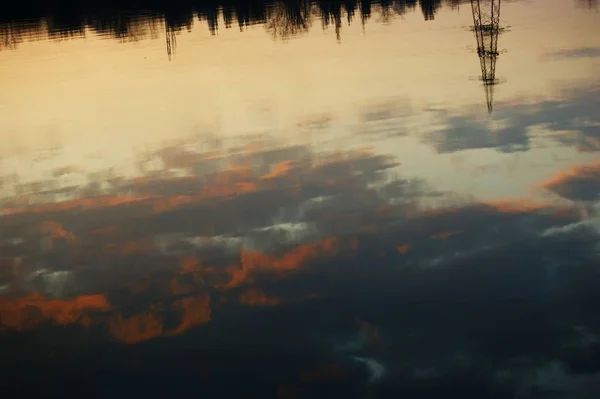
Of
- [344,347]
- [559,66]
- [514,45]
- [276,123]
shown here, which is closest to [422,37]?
[514,45]

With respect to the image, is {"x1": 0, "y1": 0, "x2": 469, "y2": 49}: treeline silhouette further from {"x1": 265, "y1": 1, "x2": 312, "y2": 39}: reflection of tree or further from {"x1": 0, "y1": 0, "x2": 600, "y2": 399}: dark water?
{"x1": 0, "y1": 0, "x2": 600, "y2": 399}: dark water

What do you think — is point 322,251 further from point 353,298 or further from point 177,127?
point 177,127

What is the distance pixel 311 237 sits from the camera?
27516 mm

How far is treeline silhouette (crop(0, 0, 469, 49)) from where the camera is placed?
391 ft

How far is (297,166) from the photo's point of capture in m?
36.6

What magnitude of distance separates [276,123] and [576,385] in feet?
105

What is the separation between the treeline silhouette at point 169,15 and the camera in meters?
119

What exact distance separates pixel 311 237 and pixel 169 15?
432 feet

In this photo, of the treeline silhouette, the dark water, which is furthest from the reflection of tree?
the dark water

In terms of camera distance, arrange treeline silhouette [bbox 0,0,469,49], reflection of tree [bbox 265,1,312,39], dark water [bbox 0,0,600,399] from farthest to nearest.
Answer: treeline silhouette [bbox 0,0,469,49] → reflection of tree [bbox 265,1,312,39] → dark water [bbox 0,0,600,399]

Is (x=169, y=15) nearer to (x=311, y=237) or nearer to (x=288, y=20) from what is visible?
(x=288, y=20)

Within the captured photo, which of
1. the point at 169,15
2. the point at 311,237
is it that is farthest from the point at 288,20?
the point at 311,237

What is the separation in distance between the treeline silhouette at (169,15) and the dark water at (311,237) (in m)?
53.1

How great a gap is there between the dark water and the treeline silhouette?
5314 centimetres
